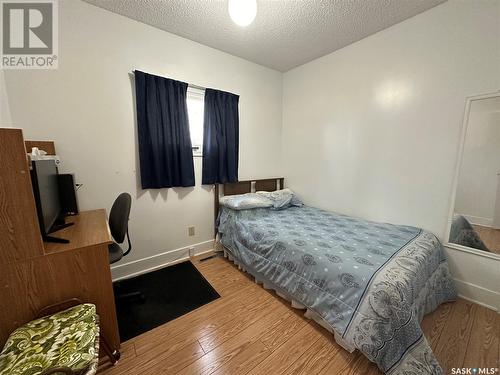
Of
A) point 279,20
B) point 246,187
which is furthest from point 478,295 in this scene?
point 279,20

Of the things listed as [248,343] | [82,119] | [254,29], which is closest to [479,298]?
[248,343]

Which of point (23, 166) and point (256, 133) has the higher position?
point (256, 133)

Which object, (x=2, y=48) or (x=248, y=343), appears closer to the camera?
(x=248, y=343)

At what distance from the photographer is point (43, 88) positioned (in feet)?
5.65

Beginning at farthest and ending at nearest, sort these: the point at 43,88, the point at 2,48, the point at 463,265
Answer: the point at 463,265, the point at 43,88, the point at 2,48

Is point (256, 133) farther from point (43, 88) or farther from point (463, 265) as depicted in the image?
point (463, 265)

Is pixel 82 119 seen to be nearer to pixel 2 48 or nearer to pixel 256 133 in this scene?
pixel 2 48

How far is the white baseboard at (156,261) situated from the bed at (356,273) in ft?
1.47

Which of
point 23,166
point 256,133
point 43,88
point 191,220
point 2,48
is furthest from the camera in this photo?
point 256,133

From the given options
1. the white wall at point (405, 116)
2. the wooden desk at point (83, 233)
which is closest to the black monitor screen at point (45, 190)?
the wooden desk at point (83, 233)

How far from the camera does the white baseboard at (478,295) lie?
175cm

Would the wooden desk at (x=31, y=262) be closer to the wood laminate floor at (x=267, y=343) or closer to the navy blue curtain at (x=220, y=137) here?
the wood laminate floor at (x=267, y=343)

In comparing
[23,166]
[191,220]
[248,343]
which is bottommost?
[248,343]

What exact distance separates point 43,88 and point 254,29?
2096 millimetres
